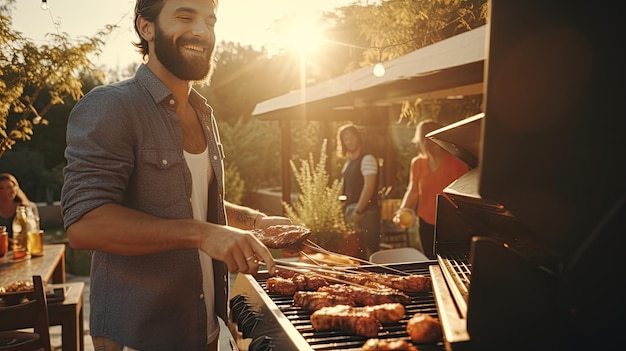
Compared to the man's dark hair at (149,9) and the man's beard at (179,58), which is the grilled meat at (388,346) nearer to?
the man's beard at (179,58)

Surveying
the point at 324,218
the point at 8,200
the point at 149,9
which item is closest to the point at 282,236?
the point at 149,9

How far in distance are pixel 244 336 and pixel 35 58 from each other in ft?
15.0

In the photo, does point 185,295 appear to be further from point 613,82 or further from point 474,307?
point 613,82

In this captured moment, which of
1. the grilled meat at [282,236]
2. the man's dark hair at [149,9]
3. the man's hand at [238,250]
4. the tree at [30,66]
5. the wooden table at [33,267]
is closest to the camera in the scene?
the man's hand at [238,250]

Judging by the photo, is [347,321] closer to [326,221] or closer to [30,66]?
[30,66]

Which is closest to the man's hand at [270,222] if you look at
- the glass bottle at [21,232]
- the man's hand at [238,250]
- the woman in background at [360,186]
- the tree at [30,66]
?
the man's hand at [238,250]

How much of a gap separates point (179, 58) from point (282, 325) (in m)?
1.30

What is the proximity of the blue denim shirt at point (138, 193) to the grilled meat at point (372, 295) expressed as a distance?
72 cm

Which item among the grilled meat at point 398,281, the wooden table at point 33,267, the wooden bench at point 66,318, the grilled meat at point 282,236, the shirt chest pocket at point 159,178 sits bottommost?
the wooden bench at point 66,318

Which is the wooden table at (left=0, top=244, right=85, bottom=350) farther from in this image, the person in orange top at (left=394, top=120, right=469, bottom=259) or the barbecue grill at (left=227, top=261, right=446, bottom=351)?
the person in orange top at (left=394, top=120, right=469, bottom=259)

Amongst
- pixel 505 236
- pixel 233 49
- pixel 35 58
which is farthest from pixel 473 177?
pixel 233 49

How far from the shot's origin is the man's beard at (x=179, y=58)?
2.32 metres

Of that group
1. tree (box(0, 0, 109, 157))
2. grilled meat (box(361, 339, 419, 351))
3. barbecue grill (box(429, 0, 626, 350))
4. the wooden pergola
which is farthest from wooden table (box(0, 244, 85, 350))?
barbecue grill (box(429, 0, 626, 350))

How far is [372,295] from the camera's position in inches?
96.4
